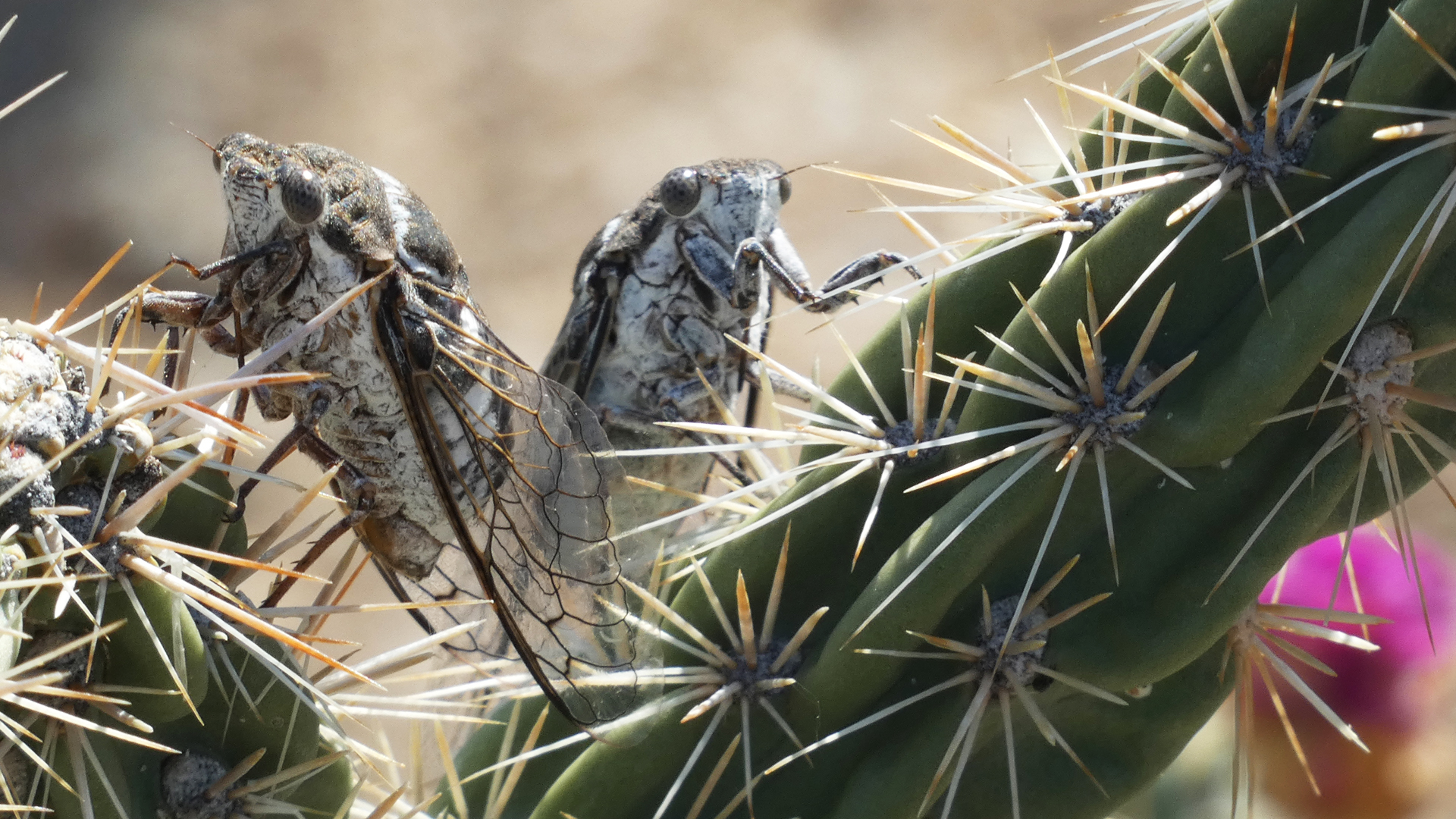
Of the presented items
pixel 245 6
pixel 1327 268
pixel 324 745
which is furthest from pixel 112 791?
pixel 245 6

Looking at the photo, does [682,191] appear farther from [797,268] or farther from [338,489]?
[338,489]

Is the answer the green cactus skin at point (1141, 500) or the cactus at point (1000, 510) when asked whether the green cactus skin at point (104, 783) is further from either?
the green cactus skin at point (1141, 500)

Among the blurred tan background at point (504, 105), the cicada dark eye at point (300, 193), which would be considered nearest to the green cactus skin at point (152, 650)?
the cicada dark eye at point (300, 193)

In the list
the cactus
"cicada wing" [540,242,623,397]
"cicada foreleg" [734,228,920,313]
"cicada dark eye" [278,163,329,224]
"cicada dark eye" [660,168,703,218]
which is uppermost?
"cicada dark eye" [660,168,703,218]

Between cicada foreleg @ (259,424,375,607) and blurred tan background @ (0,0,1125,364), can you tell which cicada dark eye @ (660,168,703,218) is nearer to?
cicada foreleg @ (259,424,375,607)

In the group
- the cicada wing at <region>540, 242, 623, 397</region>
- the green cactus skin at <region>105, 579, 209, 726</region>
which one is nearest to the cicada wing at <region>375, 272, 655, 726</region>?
the green cactus skin at <region>105, 579, 209, 726</region>

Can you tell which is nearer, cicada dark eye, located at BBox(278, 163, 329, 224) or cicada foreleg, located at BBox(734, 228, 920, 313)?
cicada dark eye, located at BBox(278, 163, 329, 224)

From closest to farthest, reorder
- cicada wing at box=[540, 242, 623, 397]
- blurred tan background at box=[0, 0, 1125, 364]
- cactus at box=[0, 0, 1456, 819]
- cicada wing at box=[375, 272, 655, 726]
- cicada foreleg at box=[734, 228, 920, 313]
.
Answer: cactus at box=[0, 0, 1456, 819] < cicada wing at box=[375, 272, 655, 726] < cicada foreleg at box=[734, 228, 920, 313] < cicada wing at box=[540, 242, 623, 397] < blurred tan background at box=[0, 0, 1125, 364]
